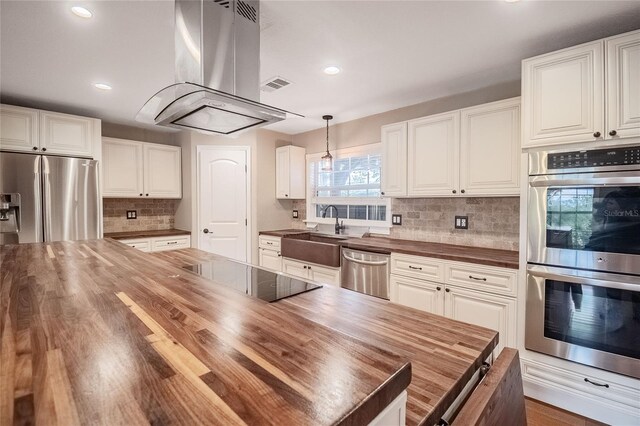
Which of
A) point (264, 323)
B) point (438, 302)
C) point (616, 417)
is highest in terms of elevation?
point (264, 323)

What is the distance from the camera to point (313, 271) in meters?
3.37

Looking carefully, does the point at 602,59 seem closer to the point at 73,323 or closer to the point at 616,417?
the point at 616,417

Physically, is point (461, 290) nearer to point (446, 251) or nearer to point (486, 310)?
point (486, 310)

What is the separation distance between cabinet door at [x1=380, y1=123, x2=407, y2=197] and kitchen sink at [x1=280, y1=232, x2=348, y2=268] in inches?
32.1

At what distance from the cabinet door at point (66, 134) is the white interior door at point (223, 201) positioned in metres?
1.22

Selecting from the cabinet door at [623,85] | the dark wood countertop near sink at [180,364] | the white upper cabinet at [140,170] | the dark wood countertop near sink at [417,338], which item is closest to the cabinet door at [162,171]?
the white upper cabinet at [140,170]

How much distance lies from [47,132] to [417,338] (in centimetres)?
399

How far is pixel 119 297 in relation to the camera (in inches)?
38.2

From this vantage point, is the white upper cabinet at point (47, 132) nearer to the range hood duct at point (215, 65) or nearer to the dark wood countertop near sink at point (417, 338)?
the range hood duct at point (215, 65)

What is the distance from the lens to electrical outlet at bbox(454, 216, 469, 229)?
9.53 feet

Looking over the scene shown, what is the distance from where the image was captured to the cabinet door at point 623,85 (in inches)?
66.7

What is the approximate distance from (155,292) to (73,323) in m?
0.31

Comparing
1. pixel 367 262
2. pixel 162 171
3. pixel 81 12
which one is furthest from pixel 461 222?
pixel 162 171

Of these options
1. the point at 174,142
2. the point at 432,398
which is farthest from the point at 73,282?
the point at 174,142
